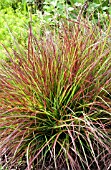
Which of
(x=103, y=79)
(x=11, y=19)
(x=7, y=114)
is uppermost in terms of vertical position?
(x=11, y=19)

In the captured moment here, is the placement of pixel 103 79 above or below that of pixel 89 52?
below

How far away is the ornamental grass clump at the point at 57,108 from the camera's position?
2.98 metres

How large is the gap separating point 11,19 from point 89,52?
1786 mm

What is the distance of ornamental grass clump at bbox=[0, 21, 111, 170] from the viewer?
298 cm

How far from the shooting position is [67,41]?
3230 mm

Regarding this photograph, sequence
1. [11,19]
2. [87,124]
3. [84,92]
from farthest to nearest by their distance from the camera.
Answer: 1. [11,19]
2. [84,92]
3. [87,124]

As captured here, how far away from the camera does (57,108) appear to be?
3.06 meters

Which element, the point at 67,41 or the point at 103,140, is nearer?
the point at 103,140

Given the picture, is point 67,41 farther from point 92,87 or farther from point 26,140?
point 26,140

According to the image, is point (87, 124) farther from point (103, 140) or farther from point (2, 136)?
point (2, 136)

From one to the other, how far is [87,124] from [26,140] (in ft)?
1.66

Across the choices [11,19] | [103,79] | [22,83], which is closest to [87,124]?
[103,79]

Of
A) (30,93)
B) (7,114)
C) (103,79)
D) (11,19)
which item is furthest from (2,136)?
(11,19)

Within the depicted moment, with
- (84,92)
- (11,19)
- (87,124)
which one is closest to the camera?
(87,124)
